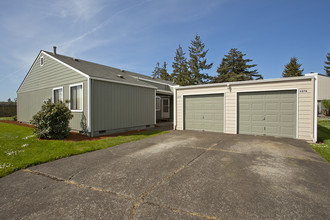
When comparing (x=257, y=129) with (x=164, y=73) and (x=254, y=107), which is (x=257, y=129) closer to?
(x=254, y=107)

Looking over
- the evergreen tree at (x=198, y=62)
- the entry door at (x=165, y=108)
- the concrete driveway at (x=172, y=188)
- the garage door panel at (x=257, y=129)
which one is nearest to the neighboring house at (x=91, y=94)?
the concrete driveway at (x=172, y=188)

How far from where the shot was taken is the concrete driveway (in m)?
2.19

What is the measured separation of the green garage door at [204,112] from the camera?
366 inches

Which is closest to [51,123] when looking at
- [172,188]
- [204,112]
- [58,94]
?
[58,94]

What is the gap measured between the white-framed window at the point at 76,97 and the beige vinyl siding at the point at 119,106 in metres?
1.03

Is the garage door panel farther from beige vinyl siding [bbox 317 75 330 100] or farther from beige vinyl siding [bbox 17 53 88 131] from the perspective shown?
beige vinyl siding [bbox 317 75 330 100]

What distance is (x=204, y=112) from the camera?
387 inches

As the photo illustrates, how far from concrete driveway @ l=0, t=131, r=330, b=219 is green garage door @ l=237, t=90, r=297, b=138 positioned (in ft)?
A: 10.8

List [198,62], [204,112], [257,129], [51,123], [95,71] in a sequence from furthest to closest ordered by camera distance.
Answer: [198,62], [204,112], [95,71], [257,129], [51,123]

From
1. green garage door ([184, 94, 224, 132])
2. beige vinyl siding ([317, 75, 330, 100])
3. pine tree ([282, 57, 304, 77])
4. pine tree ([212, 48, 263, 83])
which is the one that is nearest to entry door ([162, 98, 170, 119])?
green garage door ([184, 94, 224, 132])

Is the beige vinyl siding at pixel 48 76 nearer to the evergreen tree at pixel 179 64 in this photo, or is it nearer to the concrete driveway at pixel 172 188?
the concrete driveway at pixel 172 188

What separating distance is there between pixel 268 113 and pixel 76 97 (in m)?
10.2

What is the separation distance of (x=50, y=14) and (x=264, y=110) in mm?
12224

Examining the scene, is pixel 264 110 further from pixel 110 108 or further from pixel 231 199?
pixel 110 108
